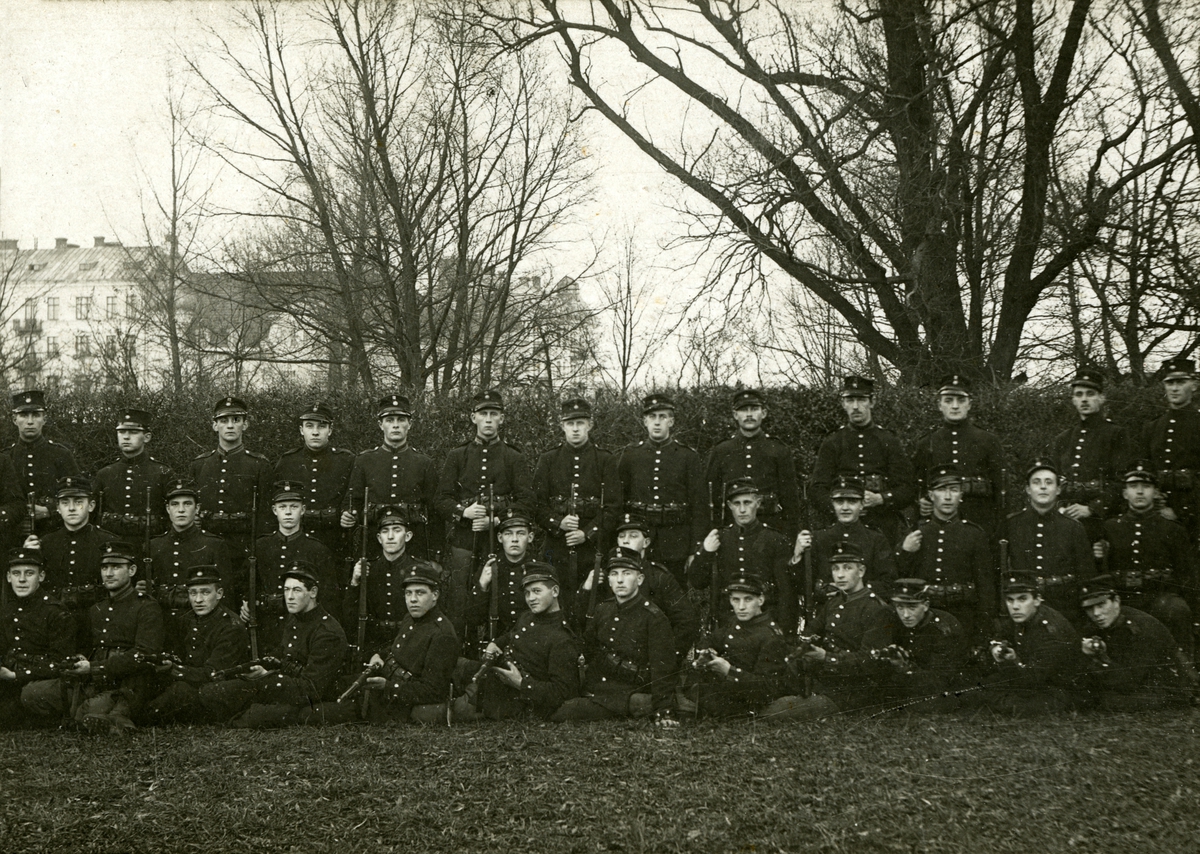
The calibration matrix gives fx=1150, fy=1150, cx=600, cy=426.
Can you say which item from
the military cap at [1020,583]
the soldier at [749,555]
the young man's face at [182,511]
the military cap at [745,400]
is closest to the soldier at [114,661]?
the young man's face at [182,511]

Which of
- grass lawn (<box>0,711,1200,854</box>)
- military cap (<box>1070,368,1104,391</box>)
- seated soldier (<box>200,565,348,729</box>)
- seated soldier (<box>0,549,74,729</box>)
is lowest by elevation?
grass lawn (<box>0,711,1200,854</box>)

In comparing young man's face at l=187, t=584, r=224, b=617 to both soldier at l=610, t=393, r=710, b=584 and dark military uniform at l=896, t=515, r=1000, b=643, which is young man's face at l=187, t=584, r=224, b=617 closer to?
soldier at l=610, t=393, r=710, b=584

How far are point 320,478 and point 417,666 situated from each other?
1904mm

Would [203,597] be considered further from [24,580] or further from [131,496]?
[131,496]

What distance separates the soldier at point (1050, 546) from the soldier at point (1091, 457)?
364 mm

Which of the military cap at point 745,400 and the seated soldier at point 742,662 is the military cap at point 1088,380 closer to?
the military cap at point 745,400

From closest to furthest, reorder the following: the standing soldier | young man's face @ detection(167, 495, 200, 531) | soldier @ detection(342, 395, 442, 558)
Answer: young man's face @ detection(167, 495, 200, 531) < soldier @ detection(342, 395, 442, 558) < the standing soldier

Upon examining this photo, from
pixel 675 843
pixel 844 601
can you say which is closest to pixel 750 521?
pixel 844 601

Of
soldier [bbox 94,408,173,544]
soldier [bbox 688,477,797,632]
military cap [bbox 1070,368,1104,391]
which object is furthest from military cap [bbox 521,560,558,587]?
military cap [bbox 1070,368,1104,391]

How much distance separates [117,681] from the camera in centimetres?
680

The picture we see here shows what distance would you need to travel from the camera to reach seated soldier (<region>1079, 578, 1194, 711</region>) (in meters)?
6.57

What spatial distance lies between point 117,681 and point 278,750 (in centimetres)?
148

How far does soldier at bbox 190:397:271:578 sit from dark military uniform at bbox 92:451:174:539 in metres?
0.28

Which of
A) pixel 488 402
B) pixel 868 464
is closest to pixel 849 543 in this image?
pixel 868 464
